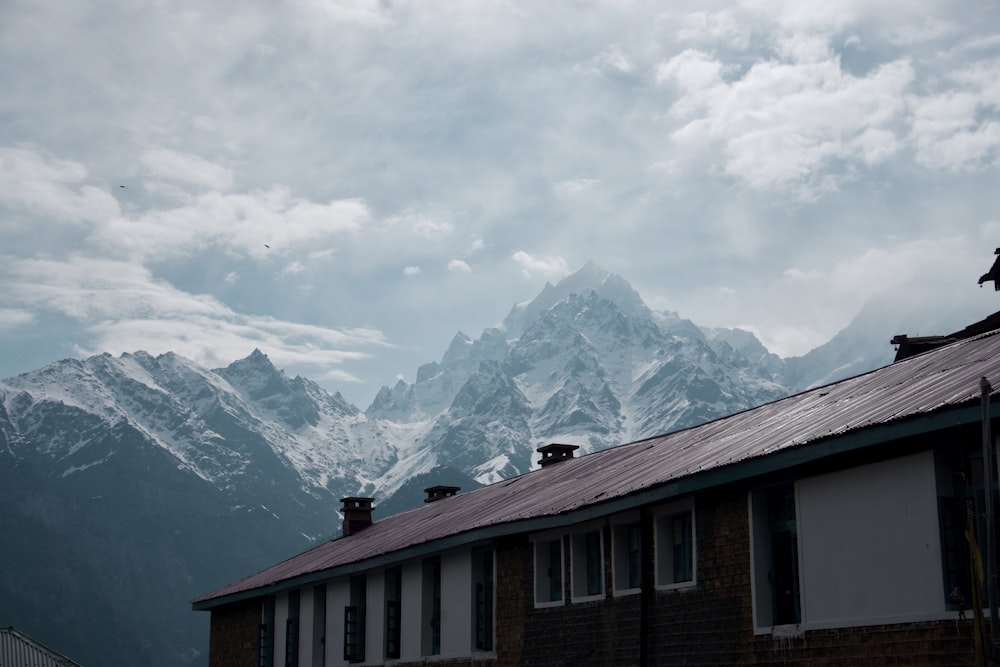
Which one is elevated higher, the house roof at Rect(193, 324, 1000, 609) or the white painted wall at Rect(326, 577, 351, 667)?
→ the house roof at Rect(193, 324, 1000, 609)

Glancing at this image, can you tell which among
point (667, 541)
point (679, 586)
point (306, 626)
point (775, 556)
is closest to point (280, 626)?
point (306, 626)

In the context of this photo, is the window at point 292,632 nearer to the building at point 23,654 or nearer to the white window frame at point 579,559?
the white window frame at point 579,559

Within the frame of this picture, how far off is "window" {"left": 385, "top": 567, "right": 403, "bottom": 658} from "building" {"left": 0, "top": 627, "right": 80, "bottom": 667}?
31749 millimetres

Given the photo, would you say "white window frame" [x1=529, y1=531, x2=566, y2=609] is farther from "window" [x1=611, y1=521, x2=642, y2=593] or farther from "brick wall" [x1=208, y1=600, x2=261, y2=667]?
"brick wall" [x1=208, y1=600, x2=261, y2=667]

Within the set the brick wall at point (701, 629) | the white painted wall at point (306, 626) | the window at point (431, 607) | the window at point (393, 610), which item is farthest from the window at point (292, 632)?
the brick wall at point (701, 629)

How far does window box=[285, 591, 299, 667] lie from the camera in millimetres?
34719

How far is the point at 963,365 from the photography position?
1894 centimetres

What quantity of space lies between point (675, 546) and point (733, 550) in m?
1.94

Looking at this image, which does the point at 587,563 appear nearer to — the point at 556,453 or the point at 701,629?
the point at 701,629

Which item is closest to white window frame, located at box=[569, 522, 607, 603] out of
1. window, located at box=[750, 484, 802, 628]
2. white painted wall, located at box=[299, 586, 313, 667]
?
window, located at box=[750, 484, 802, 628]

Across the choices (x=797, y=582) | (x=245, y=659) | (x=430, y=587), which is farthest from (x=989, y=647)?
(x=245, y=659)

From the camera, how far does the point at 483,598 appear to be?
26.4 m

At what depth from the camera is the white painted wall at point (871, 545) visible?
615 inches

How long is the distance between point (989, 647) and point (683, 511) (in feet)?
21.6
